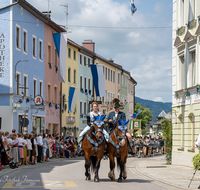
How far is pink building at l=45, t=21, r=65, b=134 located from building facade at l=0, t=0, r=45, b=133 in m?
2.06

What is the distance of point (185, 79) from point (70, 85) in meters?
31.2

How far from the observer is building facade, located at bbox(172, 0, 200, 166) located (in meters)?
23.0

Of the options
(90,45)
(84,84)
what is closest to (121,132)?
(84,84)

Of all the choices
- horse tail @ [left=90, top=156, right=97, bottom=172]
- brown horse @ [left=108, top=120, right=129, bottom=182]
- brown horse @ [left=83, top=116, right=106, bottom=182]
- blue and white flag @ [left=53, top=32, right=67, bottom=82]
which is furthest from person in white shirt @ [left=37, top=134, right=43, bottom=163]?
brown horse @ [left=108, top=120, right=129, bottom=182]

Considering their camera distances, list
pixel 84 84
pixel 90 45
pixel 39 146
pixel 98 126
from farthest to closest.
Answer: pixel 90 45 → pixel 84 84 → pixel 39 146 → pixel 98 126

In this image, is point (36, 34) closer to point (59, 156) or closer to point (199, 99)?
point (59, 156)

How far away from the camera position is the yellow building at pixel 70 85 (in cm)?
5175

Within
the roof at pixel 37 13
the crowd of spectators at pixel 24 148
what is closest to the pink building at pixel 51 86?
the roof at pixel 37 13

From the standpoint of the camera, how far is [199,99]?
872 inches

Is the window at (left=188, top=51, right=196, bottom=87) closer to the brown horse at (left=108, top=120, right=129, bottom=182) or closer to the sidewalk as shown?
the sidewalk

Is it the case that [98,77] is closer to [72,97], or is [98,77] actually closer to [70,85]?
[72,97]

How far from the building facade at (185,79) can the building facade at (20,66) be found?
32.7 ft

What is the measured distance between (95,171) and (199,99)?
32.2 ft

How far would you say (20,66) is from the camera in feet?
118
